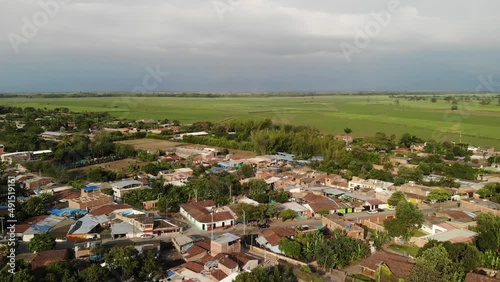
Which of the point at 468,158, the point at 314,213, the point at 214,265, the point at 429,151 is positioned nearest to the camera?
the point at 214,265

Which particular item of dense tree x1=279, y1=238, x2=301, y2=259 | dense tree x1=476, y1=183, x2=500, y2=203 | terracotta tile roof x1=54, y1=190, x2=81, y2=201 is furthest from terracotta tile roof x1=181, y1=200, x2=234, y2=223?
dense tree x1=476, y1=183, x2=500, y2=203

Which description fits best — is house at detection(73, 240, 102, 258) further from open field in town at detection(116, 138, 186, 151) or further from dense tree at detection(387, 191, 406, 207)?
open field in town at detection(116, 138, 186, 151)

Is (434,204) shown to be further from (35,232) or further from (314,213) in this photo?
(35,232)

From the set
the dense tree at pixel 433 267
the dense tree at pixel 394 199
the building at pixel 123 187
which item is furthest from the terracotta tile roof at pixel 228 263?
the dense tree at pixel 394 199

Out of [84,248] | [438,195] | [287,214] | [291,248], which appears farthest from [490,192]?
[84,248]

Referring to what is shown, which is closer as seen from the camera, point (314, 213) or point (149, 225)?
point (149, 225)

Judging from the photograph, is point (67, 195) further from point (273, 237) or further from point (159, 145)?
point (159, 145)

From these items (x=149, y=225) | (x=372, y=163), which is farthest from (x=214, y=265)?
(x=372, y=163)

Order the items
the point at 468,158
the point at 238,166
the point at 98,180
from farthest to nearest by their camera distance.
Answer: the point at 468,158
the point at 238,166
the point at 98,180
